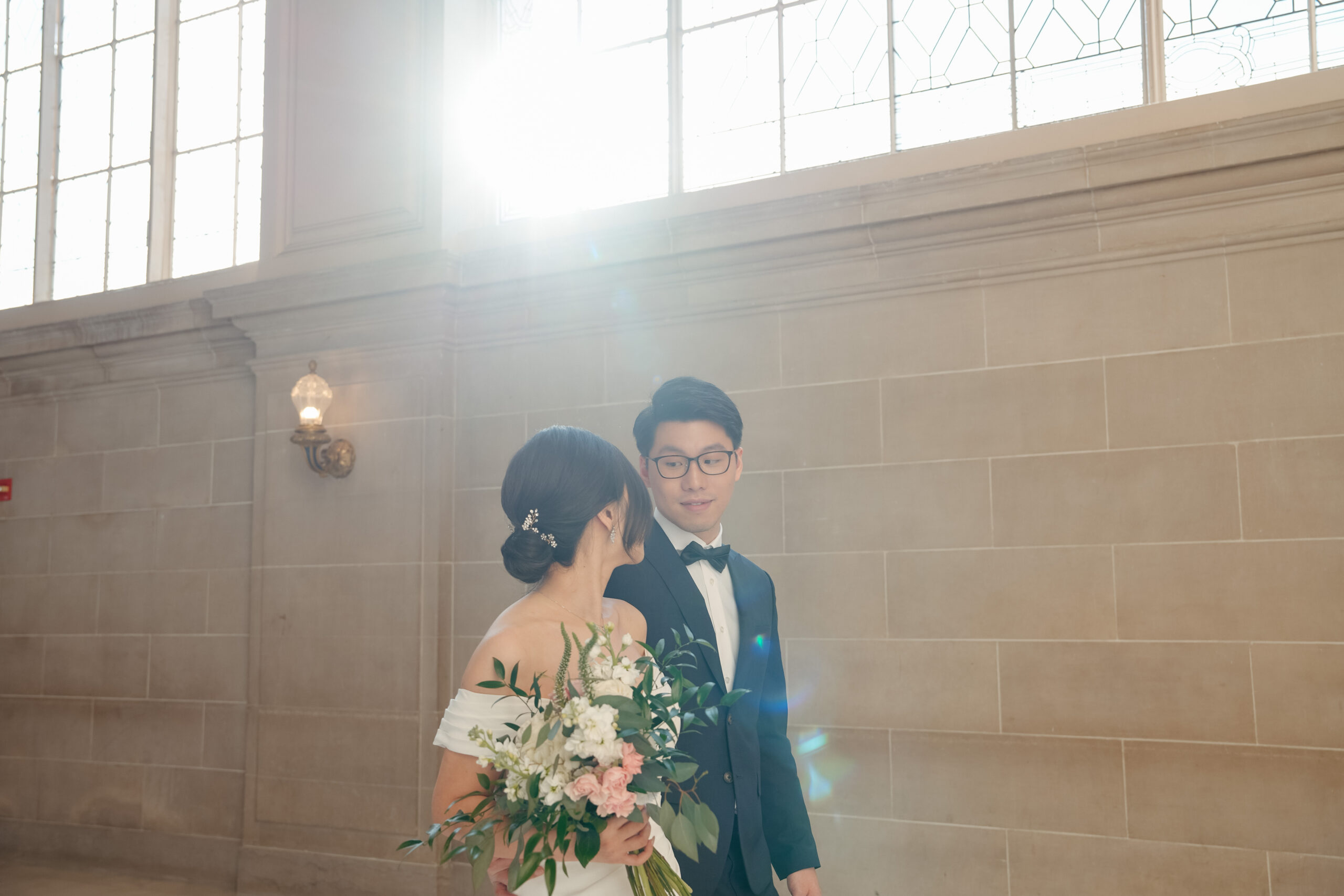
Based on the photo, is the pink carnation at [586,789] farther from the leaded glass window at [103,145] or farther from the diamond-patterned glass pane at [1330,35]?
the leaded glass window at [103,145]

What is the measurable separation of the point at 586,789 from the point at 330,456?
3.96m

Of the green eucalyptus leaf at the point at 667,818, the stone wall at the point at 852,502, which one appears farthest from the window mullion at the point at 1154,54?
the green eucalyptus leaf at the point at 667,818

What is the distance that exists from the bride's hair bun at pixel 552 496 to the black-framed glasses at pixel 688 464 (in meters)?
0.52

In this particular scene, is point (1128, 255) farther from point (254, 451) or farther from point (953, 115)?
point (254, 451)

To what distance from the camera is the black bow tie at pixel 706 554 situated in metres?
2.54

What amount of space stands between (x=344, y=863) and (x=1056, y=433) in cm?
382

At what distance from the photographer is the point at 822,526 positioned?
4.26m

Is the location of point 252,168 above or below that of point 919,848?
above

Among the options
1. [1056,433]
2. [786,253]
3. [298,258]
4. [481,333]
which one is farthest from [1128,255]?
[298,258]

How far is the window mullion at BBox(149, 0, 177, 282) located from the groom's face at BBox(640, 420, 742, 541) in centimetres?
515

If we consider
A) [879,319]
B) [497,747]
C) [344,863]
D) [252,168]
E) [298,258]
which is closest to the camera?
[497,747]

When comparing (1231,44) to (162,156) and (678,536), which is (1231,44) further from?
(162,156)

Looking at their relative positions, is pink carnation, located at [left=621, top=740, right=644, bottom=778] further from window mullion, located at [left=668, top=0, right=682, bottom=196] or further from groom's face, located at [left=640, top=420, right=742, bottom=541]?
window mullion, located at [left=668, top=0, right=682, bottom=196]

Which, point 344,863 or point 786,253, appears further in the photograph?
point 344,863
